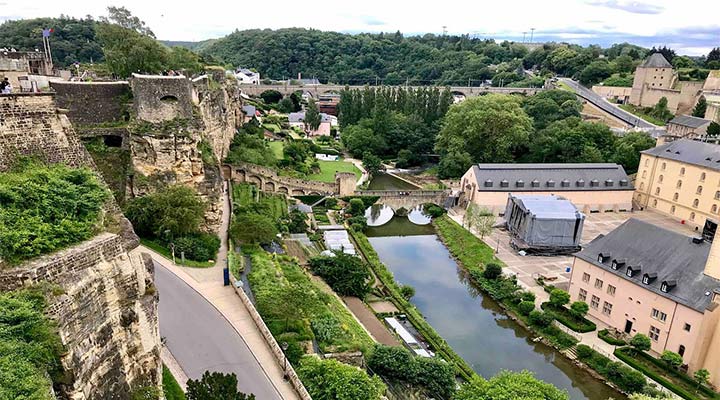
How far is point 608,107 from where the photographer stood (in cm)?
8081

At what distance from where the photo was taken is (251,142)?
5453cm

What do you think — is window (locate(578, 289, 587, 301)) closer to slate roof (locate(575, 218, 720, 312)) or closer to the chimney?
slate roof (locate(575, 218, 720, 312))

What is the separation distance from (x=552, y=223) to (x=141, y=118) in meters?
31.8

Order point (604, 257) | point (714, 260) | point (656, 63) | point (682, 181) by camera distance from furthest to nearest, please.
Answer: point (656, 63)
point (682, 181)
point (604, 257)
point (714, 260)

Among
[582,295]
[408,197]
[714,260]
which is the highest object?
[714,260]

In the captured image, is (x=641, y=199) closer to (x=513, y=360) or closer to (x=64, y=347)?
(x=513, y=360)

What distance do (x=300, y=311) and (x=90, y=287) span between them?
12.6 meters

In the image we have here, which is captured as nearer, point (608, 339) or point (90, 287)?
point (90, 287)

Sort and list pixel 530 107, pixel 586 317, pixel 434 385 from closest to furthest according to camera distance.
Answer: pixel 434 385 → pixel 586 317 → pixel 530 107

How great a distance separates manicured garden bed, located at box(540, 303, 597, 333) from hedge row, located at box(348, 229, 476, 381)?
7628mm

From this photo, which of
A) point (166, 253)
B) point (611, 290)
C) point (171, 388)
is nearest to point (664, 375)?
point (611, 290)

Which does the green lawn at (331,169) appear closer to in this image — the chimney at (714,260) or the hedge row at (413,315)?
the hedge row at (413,315)

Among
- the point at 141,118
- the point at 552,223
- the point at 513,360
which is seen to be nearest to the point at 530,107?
the point at 552,223

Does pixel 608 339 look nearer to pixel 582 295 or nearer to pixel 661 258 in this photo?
pixel 582 295
